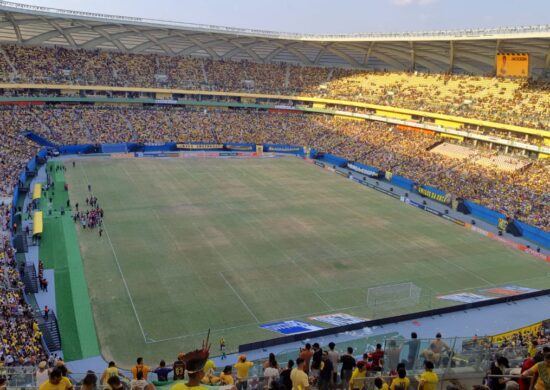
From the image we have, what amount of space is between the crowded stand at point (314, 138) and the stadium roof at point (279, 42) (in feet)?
36.7

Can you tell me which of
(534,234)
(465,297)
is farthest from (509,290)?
(534,234)

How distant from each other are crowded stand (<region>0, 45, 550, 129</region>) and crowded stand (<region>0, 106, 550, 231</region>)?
14.1ft

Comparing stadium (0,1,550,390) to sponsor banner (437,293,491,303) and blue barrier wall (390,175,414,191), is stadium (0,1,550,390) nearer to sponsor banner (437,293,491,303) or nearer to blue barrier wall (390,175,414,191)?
sponsor banner (437,293,491,303)

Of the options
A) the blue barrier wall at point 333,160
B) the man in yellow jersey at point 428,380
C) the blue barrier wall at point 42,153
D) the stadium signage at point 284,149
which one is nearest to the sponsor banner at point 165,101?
the stadium signage at point 284,149

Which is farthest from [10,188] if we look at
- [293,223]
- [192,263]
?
[293,223]

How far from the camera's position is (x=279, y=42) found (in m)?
80.0

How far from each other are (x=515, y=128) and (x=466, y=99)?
1145 cm

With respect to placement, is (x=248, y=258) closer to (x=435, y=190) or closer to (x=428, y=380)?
(x=428, y=380)

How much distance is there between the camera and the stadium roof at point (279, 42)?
56.6 m

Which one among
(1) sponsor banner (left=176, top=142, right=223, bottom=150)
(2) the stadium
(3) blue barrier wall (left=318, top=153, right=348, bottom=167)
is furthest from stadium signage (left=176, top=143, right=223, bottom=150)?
(3) blue barrier wall (left=318, top=153, right=348, bottom=167)

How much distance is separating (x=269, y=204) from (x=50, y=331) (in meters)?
25.6

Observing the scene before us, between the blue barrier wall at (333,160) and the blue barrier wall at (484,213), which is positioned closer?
the blue barrier wall at (484,213)

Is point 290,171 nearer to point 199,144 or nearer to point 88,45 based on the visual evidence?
point 199,144

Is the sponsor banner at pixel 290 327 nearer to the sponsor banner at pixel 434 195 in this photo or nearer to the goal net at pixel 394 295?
the goal net at pixel 394 295
